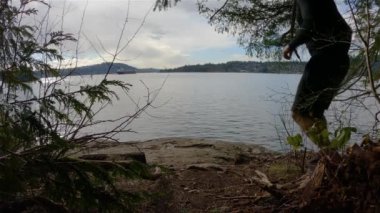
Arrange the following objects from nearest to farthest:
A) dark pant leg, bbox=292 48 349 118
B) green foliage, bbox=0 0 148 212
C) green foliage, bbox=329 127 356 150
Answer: green foliage, bbox=0 0 148 212, green foliage, bbox=329 127 356 150, dark pant leg, bbox=292 48 349 118

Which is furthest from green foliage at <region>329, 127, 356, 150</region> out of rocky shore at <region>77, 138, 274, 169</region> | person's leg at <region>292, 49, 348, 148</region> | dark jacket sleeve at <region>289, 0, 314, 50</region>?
rocky shore at <region>77, 138, 274, 169</region>

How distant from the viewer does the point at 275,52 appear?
7.70 meters

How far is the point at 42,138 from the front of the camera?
128 inches

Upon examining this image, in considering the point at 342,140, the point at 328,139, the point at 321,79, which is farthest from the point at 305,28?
the point at 342,140

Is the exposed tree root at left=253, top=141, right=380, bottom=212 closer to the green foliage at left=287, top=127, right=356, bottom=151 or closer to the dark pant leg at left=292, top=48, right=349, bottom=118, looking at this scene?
the green foliage at left=287, top=127, right=356, bottom=151

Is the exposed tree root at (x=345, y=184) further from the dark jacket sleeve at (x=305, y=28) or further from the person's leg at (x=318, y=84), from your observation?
the dark jacket sleeve at (x=305, y=28)

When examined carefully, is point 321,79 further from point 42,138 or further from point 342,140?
point 42,138

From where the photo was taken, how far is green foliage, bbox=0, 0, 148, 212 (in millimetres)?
3141

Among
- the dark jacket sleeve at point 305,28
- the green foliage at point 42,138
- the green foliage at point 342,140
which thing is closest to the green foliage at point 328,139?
the green foliage at point 342,140

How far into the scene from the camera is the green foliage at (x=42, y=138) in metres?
3.14

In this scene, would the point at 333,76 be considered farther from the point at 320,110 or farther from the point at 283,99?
the point at 283,99

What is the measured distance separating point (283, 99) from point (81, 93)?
3.72 metres

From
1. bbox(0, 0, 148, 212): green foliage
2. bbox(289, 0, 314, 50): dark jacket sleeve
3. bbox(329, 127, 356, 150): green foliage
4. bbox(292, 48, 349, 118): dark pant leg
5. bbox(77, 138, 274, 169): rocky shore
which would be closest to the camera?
bbox(0, 0, 148, 212): green foliage

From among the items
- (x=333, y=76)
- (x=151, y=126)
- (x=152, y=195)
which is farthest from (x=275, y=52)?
(x=151, y=126)
